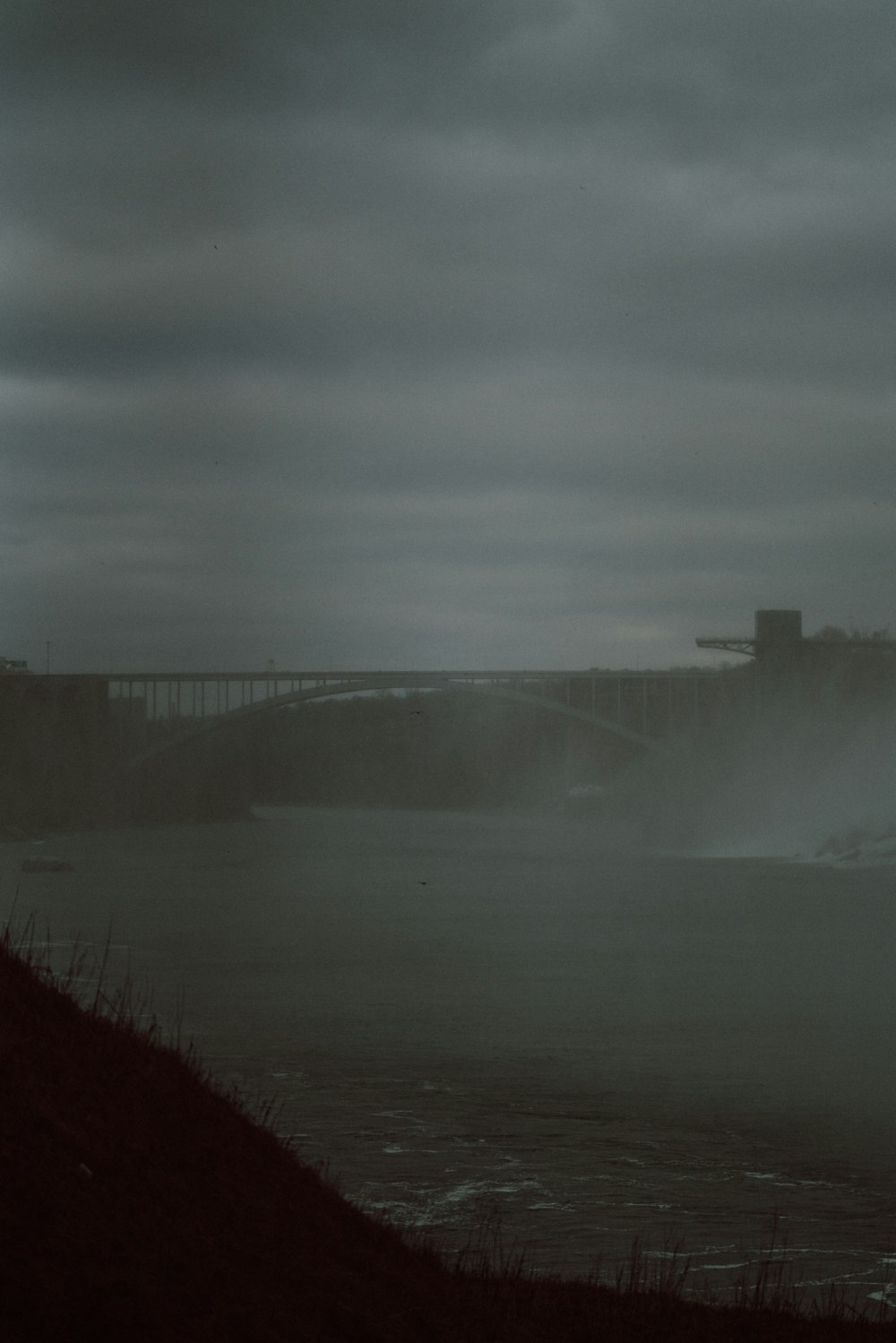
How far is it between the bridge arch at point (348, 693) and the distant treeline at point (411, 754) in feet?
66.8

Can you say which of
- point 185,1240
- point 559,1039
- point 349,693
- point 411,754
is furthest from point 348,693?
point 185,1240

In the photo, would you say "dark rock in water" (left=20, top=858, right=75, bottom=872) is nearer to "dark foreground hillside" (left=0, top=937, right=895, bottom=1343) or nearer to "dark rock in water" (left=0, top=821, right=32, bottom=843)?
"dark rock in water" (left=0, top=821, right=32, bottom=843)

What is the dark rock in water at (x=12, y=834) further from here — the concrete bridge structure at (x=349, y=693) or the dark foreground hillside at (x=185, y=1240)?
the dark foreground hillside at (x=185, y=1240)

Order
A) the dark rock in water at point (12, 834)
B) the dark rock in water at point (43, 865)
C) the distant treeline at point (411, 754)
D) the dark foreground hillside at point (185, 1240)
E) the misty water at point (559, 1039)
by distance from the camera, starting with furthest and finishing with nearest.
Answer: the distant treeline at point (411, 754)
the dark rock in water at point (12, 834)
the dark rock in water at point (43, 865)
the misty water at point (559, 1039)
the dark foreground hillside at point (185, 1240)

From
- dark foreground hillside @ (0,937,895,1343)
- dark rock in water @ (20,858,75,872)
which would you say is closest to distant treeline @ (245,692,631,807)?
dark rock in water @ (20,858,75,872)

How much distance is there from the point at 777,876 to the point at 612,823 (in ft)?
76.4

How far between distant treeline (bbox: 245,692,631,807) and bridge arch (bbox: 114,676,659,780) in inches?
801

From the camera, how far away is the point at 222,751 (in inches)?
2527

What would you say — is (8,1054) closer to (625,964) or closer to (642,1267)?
(642,1267)

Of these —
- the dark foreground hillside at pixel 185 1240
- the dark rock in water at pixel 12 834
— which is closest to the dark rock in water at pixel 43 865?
the dark rock in water at pixel 12 834

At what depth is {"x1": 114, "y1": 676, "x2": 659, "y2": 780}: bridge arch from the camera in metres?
52.3

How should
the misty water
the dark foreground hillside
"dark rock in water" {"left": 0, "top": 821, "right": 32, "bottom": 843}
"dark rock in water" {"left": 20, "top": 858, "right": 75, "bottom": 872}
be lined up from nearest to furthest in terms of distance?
the dark foreground hillside, the misty water, "dark rock in water" {"left": 20, "top": 858, "right": 75, "bottom": 872}, "dark rock in water" {"left": 0, "top": 821, "right": 32, "bottom": 843}

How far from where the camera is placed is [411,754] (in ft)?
272

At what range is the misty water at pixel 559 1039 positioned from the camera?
32.4 ft
